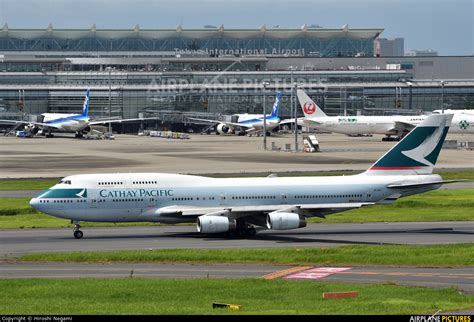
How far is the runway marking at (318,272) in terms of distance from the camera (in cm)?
4812

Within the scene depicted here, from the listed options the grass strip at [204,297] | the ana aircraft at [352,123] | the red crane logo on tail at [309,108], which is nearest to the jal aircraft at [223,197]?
the grass strip at [204,297]

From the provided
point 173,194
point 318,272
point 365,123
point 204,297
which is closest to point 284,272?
point 318,272

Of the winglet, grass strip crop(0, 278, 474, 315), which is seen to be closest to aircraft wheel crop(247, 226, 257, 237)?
the winglet

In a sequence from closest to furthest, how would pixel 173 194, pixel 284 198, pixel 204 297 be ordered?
pixel 204 297, pixel 173 194, pixel 284 198

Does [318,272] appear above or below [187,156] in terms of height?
above

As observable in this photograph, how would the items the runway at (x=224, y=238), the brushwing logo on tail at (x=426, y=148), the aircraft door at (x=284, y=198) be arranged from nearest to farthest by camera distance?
1. the runway at (x=224, y=238)
2. the aircraft door at (x=284, y=198)
3. the brushwing logo on tail at (x=426, y=148)

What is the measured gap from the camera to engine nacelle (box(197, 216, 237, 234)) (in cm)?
6288

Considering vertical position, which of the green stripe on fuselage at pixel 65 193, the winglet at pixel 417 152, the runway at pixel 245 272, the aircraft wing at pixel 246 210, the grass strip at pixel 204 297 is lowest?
the runway at pixel 245 272

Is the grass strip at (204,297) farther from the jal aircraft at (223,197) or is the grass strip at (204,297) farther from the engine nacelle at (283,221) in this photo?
the jal aircraft at (223,197)

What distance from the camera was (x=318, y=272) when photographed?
49344 millimetres

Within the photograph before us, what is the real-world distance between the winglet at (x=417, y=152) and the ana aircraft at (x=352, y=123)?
9981cm

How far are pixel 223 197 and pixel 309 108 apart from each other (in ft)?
349

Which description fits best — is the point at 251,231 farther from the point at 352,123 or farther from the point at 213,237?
the point at 352,123

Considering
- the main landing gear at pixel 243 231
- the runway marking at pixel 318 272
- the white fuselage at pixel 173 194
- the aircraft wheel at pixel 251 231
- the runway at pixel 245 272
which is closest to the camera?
the runway at pixel 245 272
